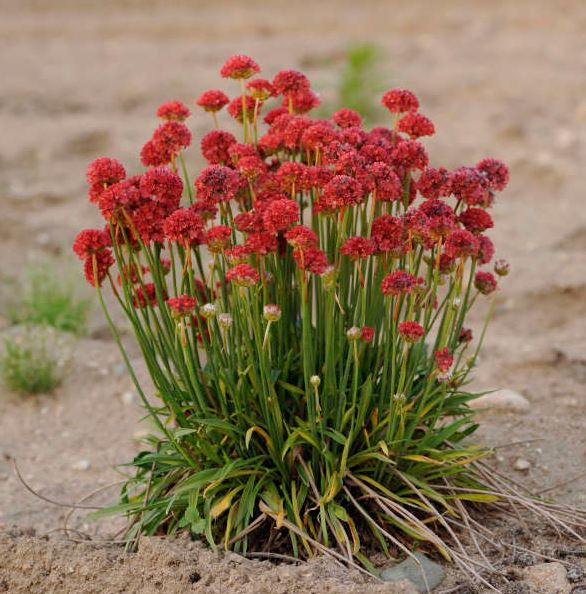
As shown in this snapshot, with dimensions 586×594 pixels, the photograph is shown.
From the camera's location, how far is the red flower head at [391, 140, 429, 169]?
8.38ft

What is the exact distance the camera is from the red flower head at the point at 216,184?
95.3 inches

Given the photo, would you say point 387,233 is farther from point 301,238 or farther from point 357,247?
point 301,238

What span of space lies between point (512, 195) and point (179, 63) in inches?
166

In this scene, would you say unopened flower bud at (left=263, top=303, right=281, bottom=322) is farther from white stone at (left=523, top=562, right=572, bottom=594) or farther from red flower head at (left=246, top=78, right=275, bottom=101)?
white stone at (left=523, top=562, right=572, bottom=594)

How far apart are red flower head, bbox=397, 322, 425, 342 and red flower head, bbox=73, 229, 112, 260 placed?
2.60ft

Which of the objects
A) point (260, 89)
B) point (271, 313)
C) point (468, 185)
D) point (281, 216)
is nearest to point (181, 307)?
point (271, 313)

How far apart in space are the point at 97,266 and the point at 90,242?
0.42 ft

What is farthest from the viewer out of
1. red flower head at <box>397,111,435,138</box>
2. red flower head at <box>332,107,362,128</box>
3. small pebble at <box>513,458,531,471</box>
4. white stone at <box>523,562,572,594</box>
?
small pebble at <box>513,458,531,471</box>

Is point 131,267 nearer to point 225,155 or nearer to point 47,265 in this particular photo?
point 225,155


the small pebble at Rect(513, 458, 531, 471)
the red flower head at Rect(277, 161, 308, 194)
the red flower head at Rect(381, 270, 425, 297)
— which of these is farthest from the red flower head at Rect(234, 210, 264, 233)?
the small pebble at Rect(513, 458, 531, 471)

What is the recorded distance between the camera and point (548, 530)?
112 inches

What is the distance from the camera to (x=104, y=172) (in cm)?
248

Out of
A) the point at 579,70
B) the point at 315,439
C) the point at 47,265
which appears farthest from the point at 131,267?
the point at 579,70

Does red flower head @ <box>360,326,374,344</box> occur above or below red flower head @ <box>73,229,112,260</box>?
below
